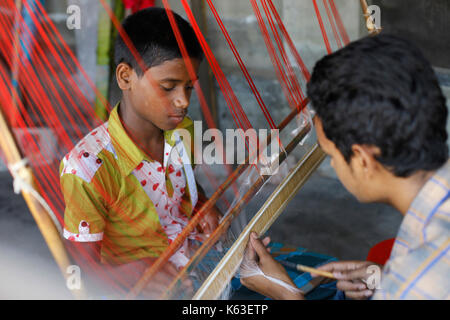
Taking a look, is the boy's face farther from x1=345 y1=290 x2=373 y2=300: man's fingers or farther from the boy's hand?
x1=345 y1=290 x2=373 y2=300: man's fingers

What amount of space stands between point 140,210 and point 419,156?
33.6 inches

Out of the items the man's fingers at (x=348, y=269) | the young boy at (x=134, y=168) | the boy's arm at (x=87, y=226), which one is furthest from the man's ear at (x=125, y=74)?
the man's fingers at (x=348, y=269)

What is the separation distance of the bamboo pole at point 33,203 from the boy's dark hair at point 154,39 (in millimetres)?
685

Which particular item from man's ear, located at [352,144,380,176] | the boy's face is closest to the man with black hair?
man's ear, located at [352,144,380,176]

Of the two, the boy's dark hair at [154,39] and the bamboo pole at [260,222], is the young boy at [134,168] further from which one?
the bamboo pole at [260,222]

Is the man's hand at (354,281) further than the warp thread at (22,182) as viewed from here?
Yes

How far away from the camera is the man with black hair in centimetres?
99

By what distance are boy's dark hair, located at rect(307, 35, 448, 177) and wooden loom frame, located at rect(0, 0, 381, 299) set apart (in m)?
0.37

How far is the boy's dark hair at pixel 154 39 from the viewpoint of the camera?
1.47 m

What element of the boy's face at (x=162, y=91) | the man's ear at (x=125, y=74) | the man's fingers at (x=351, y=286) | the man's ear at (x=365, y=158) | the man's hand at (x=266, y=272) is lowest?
the man's fingers at (x=351, y=286)
